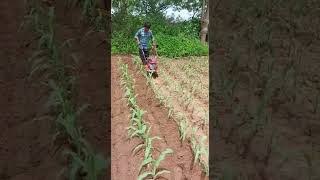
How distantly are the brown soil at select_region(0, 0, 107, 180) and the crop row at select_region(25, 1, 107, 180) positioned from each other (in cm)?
11

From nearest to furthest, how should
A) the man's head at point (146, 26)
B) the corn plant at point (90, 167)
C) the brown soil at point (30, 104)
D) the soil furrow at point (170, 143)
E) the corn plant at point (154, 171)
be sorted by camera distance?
the corn plant at point (90, 167), the corn plant at point (154, 171), the brown soil at point (30, 104), the soil furrow at point (170, 143), the man's head at point (146, 26)

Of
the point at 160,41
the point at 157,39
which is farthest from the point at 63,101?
the point at 157,39

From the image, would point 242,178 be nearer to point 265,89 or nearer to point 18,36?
point 265,89

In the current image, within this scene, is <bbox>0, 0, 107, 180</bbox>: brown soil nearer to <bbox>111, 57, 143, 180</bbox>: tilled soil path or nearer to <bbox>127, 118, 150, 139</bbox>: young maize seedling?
<bbox>111, 57, 143, 180</bbox>: tilled soil path

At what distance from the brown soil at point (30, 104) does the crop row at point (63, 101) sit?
109 millimetres

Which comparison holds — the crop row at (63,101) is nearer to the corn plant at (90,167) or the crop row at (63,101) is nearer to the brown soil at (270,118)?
the corn plant at (90,167)

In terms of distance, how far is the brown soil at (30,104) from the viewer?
3.53m

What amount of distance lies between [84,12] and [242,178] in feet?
15.5

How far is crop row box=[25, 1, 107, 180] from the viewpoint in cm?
301

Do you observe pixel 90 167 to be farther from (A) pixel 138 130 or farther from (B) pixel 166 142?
(B) pixel 166 142

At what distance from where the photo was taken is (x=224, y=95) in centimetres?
542

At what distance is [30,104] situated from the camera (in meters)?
4.52

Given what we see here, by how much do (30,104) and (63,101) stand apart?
678 mm

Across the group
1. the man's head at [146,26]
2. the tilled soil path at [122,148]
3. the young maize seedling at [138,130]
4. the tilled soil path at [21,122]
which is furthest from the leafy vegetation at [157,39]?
the young maize seedling at [138,130]
